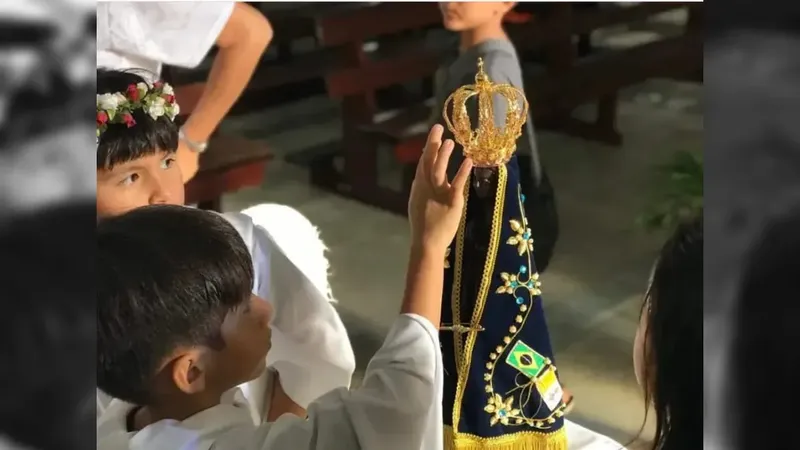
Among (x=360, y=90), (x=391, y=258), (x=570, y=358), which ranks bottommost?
(x=570, y=358)

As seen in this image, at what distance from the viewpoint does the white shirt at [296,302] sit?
708 mm

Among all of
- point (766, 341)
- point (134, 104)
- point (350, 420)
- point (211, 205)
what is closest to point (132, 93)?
point (134, 104)

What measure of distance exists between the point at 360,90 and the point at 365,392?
0.93ft

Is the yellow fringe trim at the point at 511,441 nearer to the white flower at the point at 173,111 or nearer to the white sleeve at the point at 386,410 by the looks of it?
the white sleeve at the point at 386,410

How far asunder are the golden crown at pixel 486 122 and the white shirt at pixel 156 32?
225 millimetres

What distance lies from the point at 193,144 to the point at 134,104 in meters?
0.06

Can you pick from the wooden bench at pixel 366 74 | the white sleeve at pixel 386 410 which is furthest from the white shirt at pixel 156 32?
the white sleeve at pixel 386 410

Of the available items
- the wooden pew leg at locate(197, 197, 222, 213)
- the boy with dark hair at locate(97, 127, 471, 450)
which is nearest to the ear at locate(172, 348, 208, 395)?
the boy with dark hair at locate(97, 127, 471, 450)

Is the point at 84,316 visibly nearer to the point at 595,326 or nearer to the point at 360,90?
the point at 360,90

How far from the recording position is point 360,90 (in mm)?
791

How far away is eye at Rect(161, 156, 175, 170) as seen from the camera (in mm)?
728

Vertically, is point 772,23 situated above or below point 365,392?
above

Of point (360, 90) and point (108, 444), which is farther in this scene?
point (360, 90)

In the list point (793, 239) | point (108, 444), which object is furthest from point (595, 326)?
point (108, 444)
